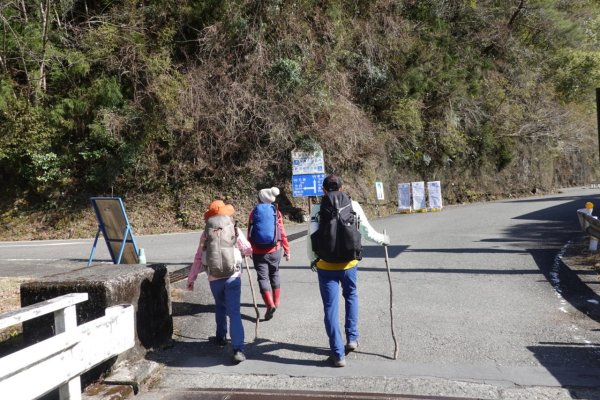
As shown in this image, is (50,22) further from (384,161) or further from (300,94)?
(384,161)

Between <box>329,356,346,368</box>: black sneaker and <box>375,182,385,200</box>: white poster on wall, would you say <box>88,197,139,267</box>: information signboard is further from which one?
<box>375,182,385,200</box>: white poster on wall

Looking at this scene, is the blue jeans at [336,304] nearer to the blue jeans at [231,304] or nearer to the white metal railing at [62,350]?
the blue jeans at [231,304]

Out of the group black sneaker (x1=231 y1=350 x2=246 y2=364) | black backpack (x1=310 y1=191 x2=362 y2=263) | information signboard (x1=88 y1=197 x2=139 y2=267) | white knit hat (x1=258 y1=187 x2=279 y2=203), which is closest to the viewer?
black backpack (x1=310 y1=191 x2=362 y2=263)

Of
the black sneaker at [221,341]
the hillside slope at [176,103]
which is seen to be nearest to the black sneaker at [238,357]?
the black sneaker at [221,341]

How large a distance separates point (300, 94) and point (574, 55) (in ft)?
53.2

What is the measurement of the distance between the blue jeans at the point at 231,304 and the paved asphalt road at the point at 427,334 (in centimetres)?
29

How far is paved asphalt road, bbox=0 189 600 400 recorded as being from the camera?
506cm

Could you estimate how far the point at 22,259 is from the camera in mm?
13195

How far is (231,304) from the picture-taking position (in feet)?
19.0

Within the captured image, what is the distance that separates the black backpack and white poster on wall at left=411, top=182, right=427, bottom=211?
20.4 metres

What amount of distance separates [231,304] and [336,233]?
1410 mm

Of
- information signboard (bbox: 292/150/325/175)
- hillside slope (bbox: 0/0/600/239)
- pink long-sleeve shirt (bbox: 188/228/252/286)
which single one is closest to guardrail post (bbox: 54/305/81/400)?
pink long-sleeve shirt (bbox: 188/228/252/286)

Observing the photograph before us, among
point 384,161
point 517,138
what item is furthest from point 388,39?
point 517,138

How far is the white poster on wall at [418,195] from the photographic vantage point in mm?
25359
